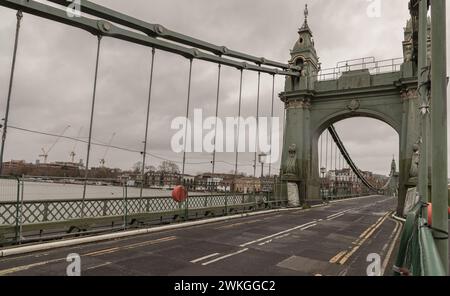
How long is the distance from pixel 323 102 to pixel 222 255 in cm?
2493

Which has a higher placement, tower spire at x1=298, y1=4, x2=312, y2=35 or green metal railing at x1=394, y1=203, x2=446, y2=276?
tower spire at x1=298, y1=4, x2=312, y2=35

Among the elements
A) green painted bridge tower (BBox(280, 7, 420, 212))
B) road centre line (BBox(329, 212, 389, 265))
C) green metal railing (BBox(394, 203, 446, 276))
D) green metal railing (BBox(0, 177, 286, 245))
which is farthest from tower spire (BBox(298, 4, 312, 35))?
green metal railing (BBox(394, 203, 446, 276))

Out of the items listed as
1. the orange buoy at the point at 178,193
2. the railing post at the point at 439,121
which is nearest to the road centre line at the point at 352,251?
the railing post at the point at 439,121

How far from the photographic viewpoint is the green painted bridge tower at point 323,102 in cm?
2689

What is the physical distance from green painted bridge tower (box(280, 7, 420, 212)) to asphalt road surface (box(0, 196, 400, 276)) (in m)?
14.8

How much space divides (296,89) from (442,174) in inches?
1162

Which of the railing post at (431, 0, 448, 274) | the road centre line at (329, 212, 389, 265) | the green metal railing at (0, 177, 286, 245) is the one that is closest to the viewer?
the railing post at (431, 0, 448, 274)

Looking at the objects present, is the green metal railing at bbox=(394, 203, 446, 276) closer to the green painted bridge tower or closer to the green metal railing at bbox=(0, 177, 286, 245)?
the green metal railing at bbox=(0, 177, 286, 245)

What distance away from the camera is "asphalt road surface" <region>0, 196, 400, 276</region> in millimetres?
8641

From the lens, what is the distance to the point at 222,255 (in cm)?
1052

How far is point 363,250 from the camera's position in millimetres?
12188

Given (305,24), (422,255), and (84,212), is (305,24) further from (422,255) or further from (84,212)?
(422,255)
